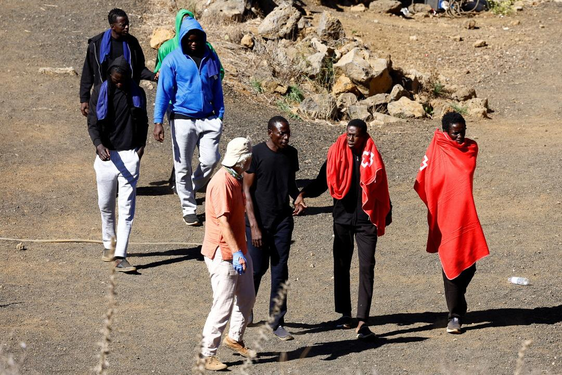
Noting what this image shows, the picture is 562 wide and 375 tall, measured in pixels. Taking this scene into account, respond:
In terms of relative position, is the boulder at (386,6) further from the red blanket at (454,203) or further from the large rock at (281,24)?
the red blanket at (454,203)

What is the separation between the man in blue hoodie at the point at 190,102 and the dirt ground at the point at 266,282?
690mm

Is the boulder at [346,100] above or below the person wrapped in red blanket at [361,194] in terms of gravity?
below

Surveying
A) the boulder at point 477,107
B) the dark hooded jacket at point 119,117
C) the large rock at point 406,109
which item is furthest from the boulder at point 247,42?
the dark hooded jacket at point 119,117

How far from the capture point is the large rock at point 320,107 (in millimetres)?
13945

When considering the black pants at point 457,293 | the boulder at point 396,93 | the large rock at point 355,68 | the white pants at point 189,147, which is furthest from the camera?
the large rock at point 355,68

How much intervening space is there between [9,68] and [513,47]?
10.2 m

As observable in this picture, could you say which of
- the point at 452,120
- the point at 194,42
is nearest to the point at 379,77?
the point at 194,42

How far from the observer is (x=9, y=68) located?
1470 cm

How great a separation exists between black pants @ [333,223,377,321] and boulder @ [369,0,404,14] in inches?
593

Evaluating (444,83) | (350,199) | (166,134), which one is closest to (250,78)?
(166,134)

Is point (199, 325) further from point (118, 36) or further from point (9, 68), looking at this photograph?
point (9, 68)

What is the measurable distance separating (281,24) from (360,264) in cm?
1000

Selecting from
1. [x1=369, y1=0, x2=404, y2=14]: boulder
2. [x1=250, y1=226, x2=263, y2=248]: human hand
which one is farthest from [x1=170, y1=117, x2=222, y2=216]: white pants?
[x1=369, y1=0, x2=404, y2=14]: boulder

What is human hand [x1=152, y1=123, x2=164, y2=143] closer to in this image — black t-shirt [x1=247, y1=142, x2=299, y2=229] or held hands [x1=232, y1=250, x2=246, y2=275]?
black t-shirt [x1=247, y1=142, x2=299, y2=229]
